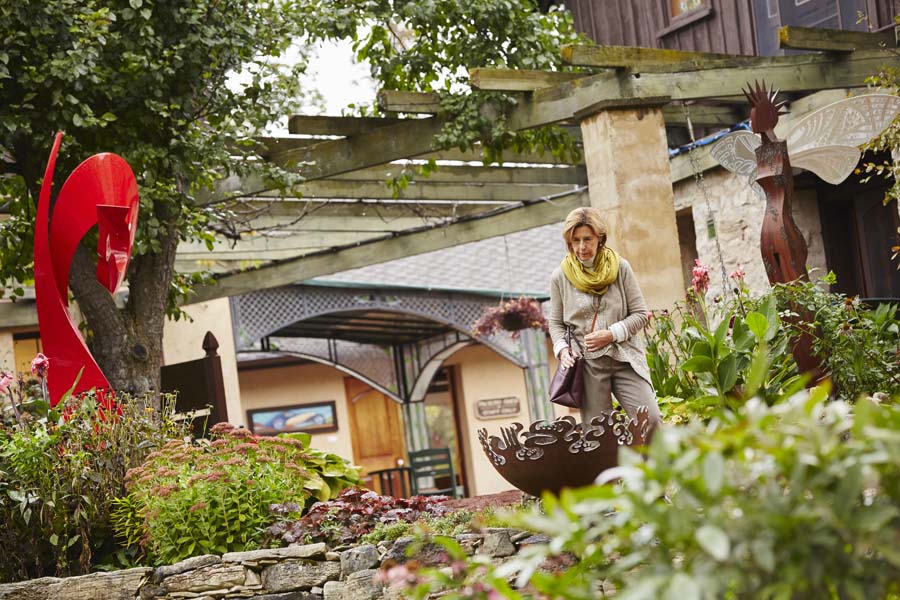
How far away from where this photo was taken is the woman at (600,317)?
4992 millimetres

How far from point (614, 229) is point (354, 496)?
2329mm

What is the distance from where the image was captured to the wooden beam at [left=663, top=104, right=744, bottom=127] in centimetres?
958

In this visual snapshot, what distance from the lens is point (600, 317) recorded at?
5059 millimetres

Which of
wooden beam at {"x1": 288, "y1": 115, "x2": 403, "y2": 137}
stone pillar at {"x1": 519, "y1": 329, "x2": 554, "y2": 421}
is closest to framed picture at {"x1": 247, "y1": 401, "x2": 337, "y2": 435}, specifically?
stone pillar at {"x1": 519, "y1": 329, "x2": 554, "y2": 421}

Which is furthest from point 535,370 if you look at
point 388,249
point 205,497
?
point 205,497

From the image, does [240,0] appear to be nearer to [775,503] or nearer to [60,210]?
[60,210]

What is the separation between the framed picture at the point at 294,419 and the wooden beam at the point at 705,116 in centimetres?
865

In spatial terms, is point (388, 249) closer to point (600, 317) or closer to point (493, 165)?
point (493, 165)

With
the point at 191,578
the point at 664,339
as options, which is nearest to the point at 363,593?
the point at 191,578

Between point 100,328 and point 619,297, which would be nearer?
point 619,297

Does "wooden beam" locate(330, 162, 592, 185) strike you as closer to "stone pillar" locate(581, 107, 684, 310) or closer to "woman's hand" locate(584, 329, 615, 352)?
"stone pillar" locate(581, 107, 684, 310)

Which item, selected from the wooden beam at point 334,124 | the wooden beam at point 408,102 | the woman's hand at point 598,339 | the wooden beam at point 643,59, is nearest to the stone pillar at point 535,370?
the wooden beam at point 334,124

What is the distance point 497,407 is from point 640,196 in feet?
37.5

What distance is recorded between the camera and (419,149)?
8.56 meters
